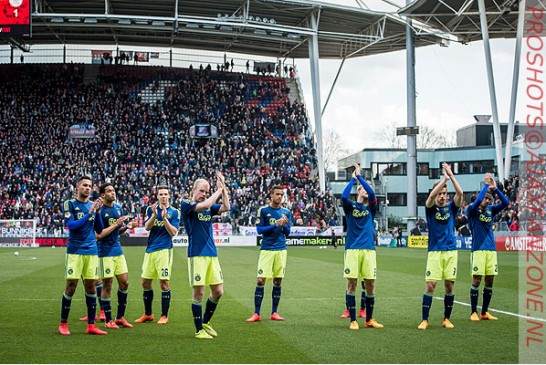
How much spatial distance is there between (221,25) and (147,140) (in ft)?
36.0

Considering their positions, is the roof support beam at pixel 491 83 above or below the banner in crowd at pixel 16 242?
above

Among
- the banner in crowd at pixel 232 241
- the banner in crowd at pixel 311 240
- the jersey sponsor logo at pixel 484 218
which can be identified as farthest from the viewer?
the banner in crowd at pixel 311 240

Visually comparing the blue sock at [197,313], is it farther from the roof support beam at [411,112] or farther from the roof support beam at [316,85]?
the roof support beam at [316,85]

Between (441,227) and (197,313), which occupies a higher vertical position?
(441,227)

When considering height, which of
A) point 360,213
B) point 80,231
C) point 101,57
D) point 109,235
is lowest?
point 109,235

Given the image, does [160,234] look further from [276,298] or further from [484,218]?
[484,218]

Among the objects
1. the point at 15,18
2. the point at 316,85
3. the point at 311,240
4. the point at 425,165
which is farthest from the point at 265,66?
the point at 15,18

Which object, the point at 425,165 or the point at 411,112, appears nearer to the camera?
the point at 411,112

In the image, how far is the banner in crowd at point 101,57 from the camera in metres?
57.0

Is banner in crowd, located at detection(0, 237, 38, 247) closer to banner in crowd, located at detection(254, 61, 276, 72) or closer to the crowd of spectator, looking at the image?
the crowd of spectator

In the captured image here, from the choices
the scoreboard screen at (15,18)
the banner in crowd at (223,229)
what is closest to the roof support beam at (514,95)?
the banner in crowd at (223,229)

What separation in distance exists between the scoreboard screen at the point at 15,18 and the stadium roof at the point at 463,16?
23143mm

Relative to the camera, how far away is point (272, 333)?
11.0m

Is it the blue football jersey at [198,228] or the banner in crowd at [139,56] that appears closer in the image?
the blue football jersey at [198,228]
